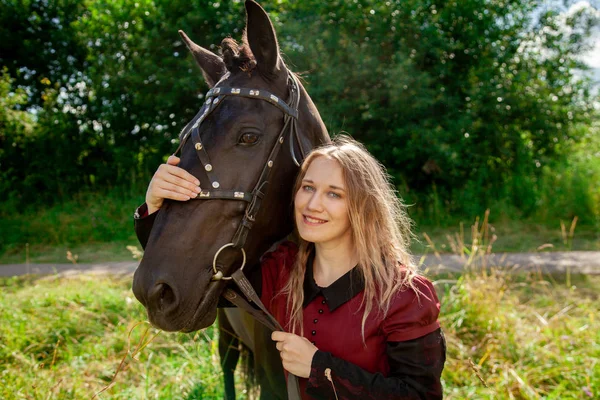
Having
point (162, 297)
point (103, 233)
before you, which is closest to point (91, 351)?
point (162, 297)

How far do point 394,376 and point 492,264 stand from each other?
4.20m

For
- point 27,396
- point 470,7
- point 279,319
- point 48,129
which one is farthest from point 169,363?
point 48,129

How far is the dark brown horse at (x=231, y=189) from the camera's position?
1597mm

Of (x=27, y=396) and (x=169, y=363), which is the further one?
(x=169, y=363)

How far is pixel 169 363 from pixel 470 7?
7.91 meters

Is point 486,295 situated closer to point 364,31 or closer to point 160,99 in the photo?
point 364,31

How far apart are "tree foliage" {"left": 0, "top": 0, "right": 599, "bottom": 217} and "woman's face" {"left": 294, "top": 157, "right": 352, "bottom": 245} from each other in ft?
20.7

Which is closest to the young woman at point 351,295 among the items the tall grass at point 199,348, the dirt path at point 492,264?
the tall grass at point 199,348

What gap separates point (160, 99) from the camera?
9.13m

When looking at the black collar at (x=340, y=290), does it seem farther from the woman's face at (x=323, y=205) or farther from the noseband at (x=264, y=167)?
the noseband at (x=264, y=167)

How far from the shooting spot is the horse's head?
5.24 ft

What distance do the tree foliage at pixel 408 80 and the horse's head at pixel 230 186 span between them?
238 inches

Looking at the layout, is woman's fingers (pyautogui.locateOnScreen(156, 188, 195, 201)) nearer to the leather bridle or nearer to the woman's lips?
the leather bridle

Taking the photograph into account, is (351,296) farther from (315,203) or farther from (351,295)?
(315,203)
